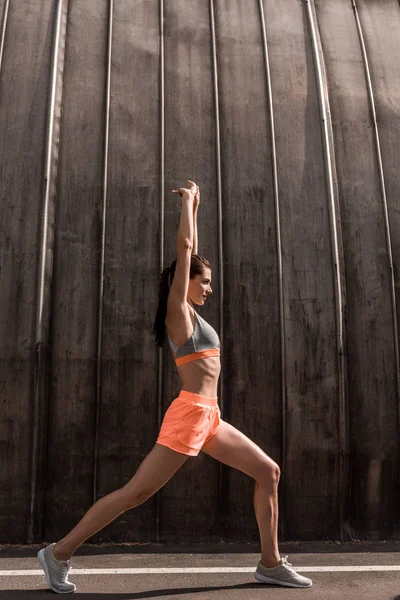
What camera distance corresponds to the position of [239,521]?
5875 millimetres

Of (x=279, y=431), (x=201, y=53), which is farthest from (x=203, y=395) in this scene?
(x=201, y=53)

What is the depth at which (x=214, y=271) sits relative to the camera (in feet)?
20.3

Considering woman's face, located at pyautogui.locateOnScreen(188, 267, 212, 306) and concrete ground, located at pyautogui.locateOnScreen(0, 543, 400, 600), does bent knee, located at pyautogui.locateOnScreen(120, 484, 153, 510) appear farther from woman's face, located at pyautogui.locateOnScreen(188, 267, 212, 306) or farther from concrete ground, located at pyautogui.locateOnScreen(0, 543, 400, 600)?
woman's face, located at pyautogui.locateOnScreen(188, 267, 212, 306)

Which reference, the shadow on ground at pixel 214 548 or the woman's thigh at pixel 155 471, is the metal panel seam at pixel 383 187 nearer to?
the shadow on ground at pixel 214 548

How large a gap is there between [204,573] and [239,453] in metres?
1.17

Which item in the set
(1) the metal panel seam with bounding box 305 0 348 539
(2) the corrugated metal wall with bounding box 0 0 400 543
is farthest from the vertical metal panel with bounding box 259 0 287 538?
Answer: (1) the metal panel seam with bounding box 305 0 348 539

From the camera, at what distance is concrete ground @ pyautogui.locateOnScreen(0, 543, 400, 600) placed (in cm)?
430

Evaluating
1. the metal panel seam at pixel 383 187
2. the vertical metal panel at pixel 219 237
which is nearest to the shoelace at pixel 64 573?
the vertical metal panel at pixel 219 237

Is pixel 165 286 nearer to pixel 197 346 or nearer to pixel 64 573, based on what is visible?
pixel 197 346

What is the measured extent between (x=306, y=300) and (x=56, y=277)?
2.40 metres

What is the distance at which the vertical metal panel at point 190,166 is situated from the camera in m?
5.82

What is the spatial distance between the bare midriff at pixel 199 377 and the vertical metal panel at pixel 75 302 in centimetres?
170

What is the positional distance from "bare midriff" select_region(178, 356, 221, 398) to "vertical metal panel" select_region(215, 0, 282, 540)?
1584mm

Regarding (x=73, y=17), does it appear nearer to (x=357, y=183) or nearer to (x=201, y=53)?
(x=201, y=53)
